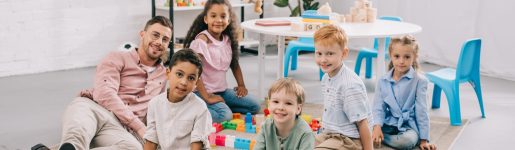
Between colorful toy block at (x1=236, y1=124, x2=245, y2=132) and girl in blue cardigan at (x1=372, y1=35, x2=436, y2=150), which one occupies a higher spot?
girl in blue cardigan at (x1=372, y1=35, x2=436, y2=150)

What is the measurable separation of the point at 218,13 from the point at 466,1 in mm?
2535

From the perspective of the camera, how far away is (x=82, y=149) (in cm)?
282

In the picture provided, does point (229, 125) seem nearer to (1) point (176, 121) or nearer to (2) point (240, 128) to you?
(2) point (240, 128)

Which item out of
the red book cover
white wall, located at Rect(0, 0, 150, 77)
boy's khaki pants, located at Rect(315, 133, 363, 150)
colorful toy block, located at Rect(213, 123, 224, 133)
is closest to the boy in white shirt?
boy's khaki pants, located at Rect(315, 133, 363, 150)

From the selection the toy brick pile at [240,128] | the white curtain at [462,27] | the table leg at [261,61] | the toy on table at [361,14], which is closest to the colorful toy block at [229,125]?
the toy brick pile at [240,128]

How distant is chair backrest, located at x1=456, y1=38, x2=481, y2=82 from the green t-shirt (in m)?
1.78

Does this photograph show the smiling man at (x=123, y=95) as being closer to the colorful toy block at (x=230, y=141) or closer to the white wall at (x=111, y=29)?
the colorful toy block at (x=230, y=141)

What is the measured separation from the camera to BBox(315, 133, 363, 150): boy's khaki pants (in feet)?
8.93

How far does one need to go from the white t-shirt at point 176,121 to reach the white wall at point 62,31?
2.86 m

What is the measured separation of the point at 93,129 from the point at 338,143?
1044 mm

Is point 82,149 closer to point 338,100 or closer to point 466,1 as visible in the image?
point 338,100

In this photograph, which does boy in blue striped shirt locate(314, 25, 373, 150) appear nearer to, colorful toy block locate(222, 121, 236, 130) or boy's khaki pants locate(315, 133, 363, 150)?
boy's khaki pants locate(315, 133, 363, 150)

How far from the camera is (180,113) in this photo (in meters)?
2.60

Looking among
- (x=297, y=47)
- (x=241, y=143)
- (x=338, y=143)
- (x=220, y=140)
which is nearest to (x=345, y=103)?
(x=338, y=143)
